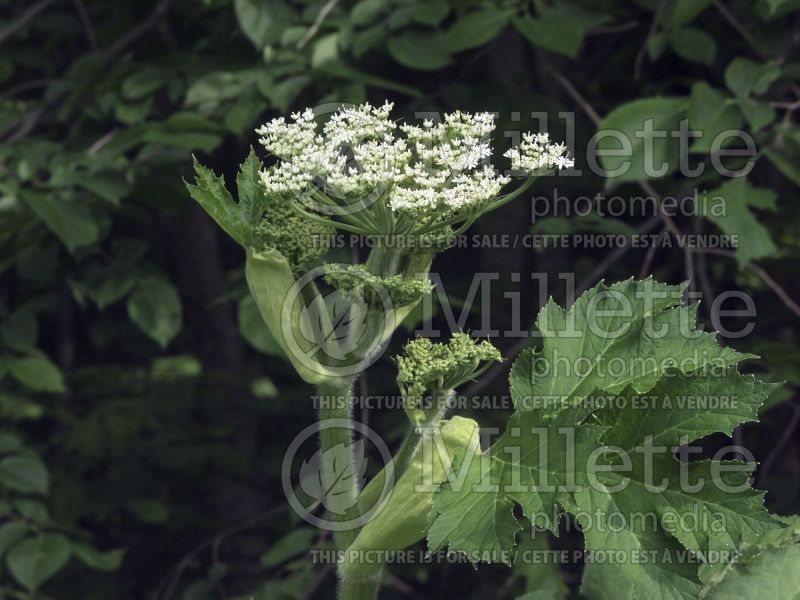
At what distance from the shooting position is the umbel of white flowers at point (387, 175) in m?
1.16

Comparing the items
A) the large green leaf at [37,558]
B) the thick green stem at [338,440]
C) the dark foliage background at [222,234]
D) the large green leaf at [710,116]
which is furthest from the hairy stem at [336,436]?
the large green leaf at [37,558]

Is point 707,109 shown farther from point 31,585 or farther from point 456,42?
point 31,585

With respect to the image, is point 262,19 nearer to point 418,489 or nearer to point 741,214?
point 741,214

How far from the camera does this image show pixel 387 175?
3.73 feet

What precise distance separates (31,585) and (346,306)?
185cm

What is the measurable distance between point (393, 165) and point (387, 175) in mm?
38

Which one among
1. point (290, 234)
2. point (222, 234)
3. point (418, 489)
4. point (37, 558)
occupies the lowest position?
point (37, 558)

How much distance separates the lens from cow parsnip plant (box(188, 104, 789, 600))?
1189 mm

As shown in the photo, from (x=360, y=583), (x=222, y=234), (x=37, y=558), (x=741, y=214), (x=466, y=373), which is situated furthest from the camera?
(x=222, y=234)

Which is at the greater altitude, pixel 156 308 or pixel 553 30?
pixel 553 30

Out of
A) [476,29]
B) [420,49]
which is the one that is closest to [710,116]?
[476,29]

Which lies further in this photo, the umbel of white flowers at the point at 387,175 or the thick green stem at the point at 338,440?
the thick green stem at the point at 338,440

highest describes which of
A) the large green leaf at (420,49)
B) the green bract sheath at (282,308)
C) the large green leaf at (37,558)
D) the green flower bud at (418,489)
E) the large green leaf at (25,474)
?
the large green leaf at (420,49)

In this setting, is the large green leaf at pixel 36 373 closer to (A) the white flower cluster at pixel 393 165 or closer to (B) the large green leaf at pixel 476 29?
(B) the large green leaf at pixel 476 29
